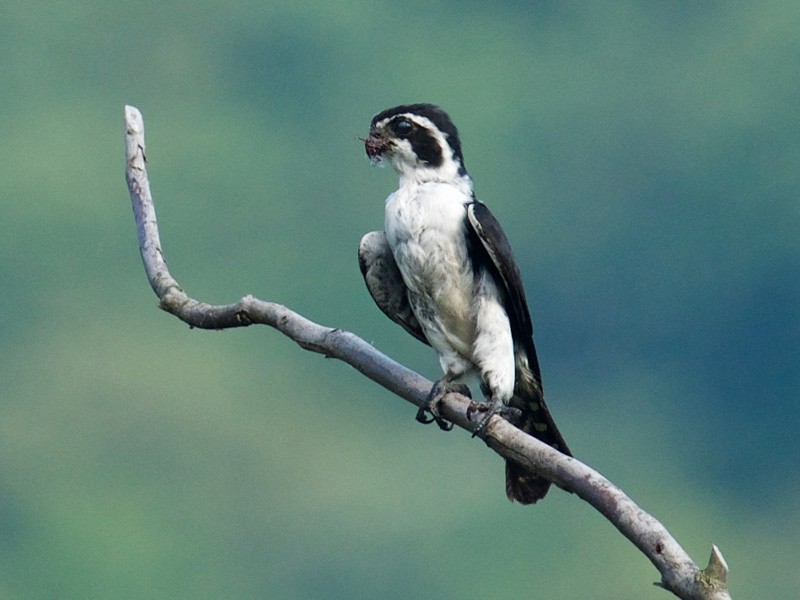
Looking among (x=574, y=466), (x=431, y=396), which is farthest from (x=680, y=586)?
(x=431, y=396)

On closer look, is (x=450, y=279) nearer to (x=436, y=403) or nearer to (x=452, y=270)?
(x=452, y=270)

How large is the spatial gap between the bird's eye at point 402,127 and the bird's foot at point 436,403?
957 millimetres

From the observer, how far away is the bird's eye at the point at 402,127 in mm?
5289

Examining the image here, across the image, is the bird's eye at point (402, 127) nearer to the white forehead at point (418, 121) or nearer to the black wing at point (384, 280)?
the white forehead at point (418, 121)

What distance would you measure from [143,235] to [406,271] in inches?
41.4

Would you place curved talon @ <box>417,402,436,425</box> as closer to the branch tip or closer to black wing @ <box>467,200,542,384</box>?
black wing @ <box>467,200,542,384</box>

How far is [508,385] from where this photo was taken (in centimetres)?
510

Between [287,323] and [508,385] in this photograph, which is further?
[508,385]

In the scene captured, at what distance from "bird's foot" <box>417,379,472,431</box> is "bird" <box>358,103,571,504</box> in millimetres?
11

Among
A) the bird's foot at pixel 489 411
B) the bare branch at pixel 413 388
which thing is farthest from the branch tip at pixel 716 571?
the bird's foot at pixel 489 411

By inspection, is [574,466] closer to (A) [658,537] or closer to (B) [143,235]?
(A) [658,537]

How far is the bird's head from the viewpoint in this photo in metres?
5.29

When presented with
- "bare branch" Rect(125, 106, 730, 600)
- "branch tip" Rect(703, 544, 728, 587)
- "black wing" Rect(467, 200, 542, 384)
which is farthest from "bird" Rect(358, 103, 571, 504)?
"branch tip" Rect(703, 544, 728, 587)

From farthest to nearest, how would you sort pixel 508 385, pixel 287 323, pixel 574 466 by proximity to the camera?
1. pixel 508 385
2. pixel 287 323
3. pixel 574 466
